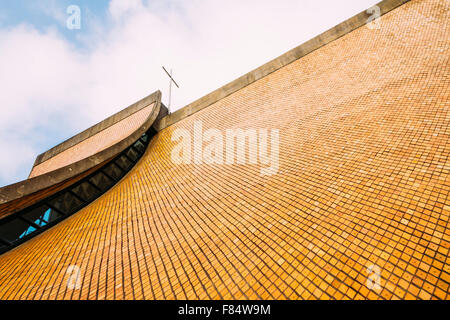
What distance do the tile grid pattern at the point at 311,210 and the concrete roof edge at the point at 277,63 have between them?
623mm

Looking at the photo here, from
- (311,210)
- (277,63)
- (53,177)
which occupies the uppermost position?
(53,177)

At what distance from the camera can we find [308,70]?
6223mm

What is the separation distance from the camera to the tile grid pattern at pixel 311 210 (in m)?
2.11

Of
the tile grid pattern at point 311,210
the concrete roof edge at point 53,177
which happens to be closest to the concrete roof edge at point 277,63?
the tile grid pattern at point 311,210

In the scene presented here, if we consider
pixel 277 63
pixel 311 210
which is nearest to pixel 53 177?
pixel 311 210

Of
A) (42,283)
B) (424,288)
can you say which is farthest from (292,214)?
(42,283)

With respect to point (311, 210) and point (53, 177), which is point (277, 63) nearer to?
point (311, 210)

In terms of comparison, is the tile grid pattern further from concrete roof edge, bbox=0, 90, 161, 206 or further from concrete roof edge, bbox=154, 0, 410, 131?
concrete roof edge, bbox=0, 90, 161, 206

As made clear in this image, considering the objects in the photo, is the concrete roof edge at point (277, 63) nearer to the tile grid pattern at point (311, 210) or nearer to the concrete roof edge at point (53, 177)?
the tile grid pattern at point (311, 210)

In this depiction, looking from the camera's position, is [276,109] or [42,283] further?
[276,109]

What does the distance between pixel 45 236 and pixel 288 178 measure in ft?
17.7

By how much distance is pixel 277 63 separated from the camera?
278 inches

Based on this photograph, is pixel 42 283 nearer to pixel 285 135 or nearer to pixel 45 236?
pixel 45 236

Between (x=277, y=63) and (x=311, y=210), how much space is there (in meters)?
6.04
